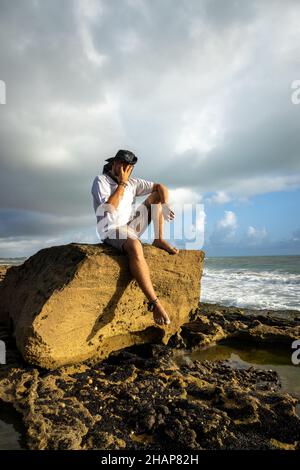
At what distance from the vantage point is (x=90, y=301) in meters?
3.78

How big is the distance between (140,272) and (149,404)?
144 centimetres

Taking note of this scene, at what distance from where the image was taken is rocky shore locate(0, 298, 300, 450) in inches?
94.9

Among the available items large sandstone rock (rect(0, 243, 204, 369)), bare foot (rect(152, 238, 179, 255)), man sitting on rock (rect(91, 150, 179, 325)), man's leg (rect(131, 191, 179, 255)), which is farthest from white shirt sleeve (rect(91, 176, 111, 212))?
bare foot (rect(152, 238, 179, 255))

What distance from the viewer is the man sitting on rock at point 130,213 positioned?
3.85 metres

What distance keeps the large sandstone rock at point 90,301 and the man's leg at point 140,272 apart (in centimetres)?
19

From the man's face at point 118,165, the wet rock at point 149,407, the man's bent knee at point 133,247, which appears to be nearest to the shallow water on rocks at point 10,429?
the wet rock at point 149,407

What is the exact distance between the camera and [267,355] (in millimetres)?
4738

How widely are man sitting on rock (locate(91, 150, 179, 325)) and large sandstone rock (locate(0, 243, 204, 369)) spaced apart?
202 mm

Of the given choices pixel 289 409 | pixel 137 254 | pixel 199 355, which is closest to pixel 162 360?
pixel 199 355

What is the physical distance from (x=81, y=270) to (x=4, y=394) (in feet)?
4.59

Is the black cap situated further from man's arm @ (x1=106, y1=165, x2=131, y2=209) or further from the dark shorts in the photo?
the dark shorts

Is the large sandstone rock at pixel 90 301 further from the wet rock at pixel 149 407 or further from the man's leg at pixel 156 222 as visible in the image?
the wet rock at pixel 149 407

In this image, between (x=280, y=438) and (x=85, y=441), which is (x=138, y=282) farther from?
(x=280, y=438)

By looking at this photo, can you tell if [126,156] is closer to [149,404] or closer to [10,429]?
[149,404]
